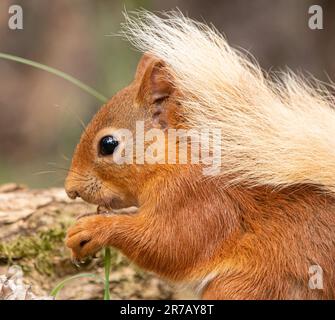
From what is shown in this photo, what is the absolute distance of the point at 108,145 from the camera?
331cm

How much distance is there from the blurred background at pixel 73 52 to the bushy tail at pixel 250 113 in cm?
295

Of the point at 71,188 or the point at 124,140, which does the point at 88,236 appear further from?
the point at 124,140

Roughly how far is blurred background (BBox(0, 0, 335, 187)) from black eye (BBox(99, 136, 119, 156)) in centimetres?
304

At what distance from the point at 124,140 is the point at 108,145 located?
0.07 metres

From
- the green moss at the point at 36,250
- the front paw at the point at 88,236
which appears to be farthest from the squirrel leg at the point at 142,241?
the green moss at the point at 36,250

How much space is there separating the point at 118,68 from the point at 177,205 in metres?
3.01

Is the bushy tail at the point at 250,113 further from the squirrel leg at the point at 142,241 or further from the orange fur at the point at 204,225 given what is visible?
the squirrel leg at the point at 142,241

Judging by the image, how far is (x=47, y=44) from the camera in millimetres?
7809

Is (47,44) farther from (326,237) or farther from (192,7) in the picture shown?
(326,237)

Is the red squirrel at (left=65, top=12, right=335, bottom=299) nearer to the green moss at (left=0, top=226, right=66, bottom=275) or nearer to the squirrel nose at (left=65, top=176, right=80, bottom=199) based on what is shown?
the squirrel nose at (left=65, top=176, right=80, bottom=199)

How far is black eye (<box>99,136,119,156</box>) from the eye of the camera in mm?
3309

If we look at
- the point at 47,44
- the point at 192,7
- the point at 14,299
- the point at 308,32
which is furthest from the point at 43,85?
the point at 14,299

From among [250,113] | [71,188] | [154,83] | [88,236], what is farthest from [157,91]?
[88,236]

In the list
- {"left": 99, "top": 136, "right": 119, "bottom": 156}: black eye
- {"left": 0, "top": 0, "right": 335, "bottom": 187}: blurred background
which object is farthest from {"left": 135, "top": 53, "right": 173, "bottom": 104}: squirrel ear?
{"left": 0, "top": 0, "right": 335, "bottom": 187}: blurred background
